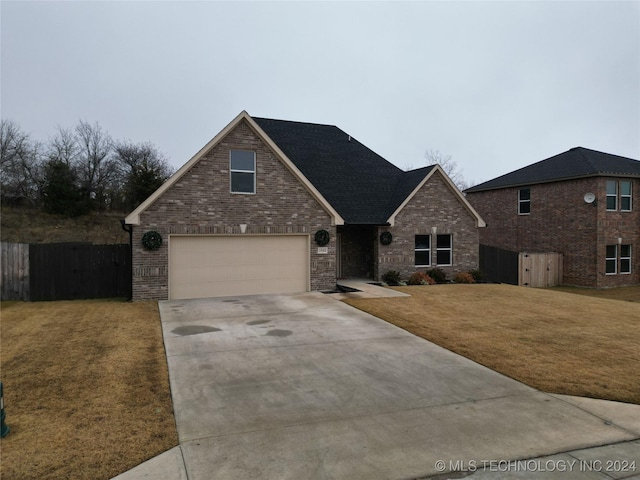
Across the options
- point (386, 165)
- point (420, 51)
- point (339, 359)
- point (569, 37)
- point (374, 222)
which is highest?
point (420, 51)

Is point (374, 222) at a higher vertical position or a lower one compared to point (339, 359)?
higher

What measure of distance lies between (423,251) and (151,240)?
462 inches

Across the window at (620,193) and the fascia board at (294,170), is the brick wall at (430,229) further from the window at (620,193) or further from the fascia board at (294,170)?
the window at (620,193)

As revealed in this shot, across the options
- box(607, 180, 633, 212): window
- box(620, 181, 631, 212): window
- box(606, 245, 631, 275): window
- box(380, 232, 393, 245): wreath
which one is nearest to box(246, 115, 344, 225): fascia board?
box(380, 232, 393, 245): wreath

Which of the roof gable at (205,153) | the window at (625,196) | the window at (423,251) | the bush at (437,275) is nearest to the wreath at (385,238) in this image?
the window at (423,251)

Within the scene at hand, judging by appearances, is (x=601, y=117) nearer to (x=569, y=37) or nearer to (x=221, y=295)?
(x=569, y=37)

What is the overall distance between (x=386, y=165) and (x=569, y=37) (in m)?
10.2

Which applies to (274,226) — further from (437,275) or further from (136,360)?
(136,360)

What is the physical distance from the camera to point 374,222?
18.2 metres

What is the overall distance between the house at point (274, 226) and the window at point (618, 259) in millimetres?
8492

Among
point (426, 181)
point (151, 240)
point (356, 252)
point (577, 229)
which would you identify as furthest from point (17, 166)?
point (577, 229)

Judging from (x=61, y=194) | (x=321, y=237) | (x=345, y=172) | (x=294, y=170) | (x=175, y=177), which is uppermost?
(x=345, y=172)

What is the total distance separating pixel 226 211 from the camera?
14859 mm

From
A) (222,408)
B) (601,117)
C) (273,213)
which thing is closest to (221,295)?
(273,213)
